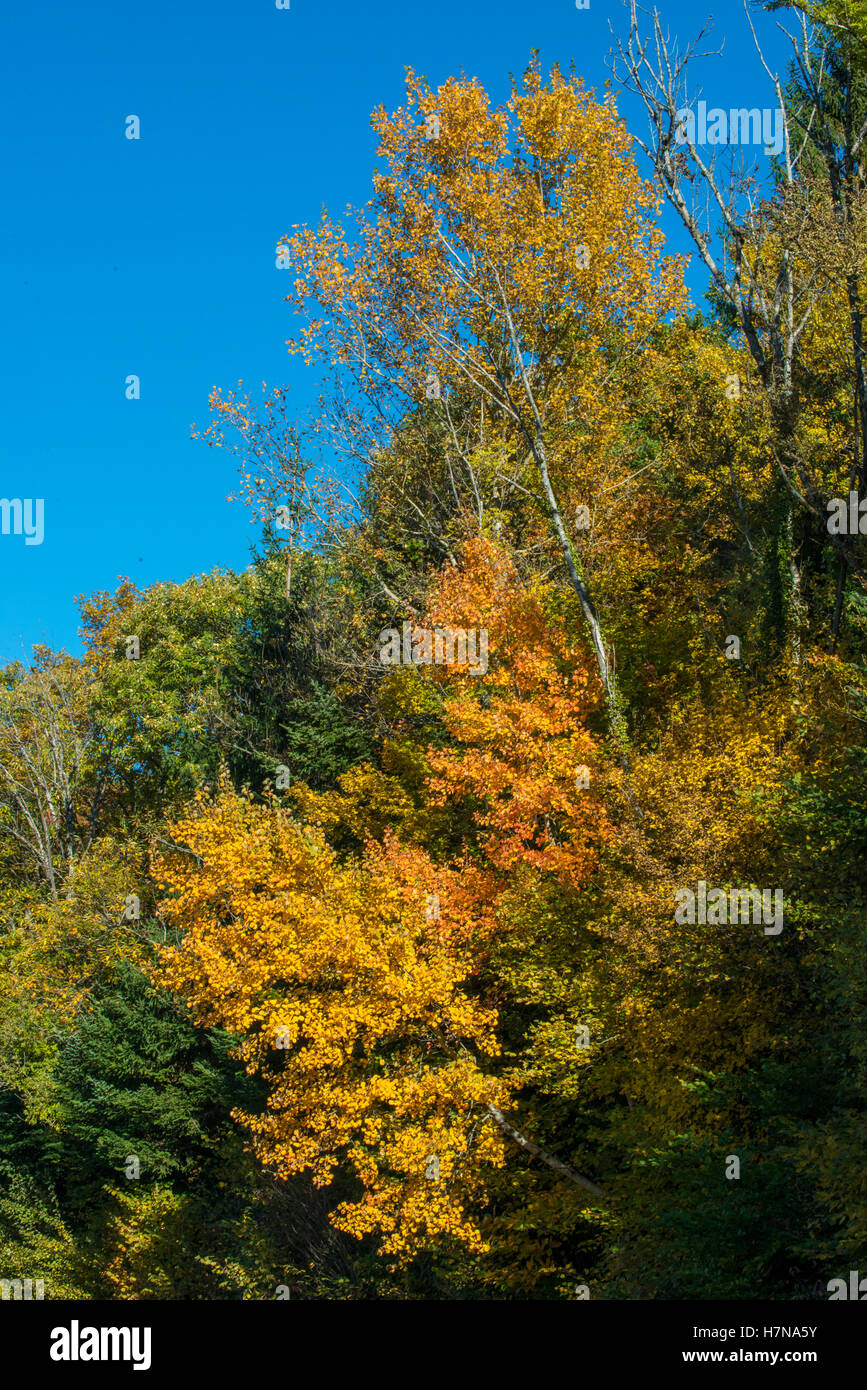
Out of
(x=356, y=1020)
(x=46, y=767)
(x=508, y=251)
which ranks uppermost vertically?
(x=508, y=251)

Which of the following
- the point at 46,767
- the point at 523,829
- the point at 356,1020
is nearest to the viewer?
the point at 356,1020

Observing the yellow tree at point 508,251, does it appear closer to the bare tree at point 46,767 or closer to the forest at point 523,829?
the forest at point 523,829

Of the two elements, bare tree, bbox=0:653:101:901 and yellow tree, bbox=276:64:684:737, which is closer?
yellow tree, bbox=276:64:684:737

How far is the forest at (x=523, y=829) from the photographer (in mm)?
17672

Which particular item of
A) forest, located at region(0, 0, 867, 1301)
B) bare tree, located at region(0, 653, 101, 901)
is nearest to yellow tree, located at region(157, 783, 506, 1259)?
forest, located at region(0, 0, 867, 1301)

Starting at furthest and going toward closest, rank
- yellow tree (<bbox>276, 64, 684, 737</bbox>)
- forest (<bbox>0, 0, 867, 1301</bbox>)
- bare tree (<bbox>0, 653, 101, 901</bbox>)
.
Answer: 1. bare tree (<bbox>0, 653, 101, 901</bbox>)
2. yellow tree (<bbox>276, 64, 684, 737</bbox>)
3. forest (<bbox>0, 0, 867, 1301</bbox>)

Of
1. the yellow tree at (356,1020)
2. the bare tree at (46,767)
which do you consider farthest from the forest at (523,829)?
the bare tree at (46,767)

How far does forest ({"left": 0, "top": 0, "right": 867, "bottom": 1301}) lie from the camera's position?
1767cm

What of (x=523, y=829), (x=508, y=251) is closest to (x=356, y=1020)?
(x=523, y=829)

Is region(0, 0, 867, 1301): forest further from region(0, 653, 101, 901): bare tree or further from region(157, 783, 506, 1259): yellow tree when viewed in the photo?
region(0, 653, 101, 901): bare tree

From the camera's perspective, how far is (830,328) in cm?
2769

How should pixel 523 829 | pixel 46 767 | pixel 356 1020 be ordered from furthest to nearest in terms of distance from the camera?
pixel 46 767 < pixel 523 829 < pixel 356 1020

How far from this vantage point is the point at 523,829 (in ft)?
80.5

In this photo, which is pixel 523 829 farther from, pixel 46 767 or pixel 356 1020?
pixel 46 767
